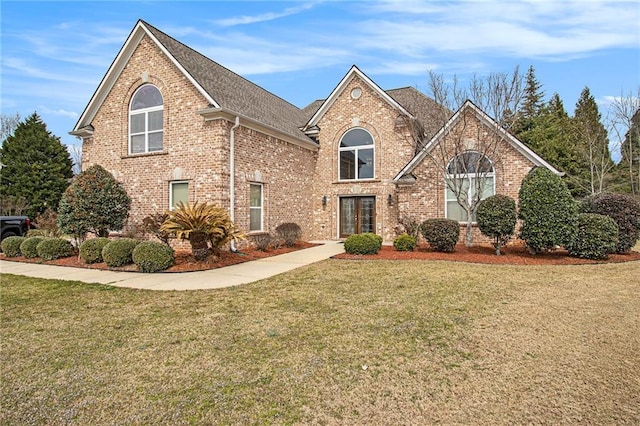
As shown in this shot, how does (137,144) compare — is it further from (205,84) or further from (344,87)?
(344,87)

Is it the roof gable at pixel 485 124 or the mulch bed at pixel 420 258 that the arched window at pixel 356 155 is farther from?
the mulch bed at pixel 420 258

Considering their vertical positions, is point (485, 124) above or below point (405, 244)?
above

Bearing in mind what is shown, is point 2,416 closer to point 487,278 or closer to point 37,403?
point 37,403

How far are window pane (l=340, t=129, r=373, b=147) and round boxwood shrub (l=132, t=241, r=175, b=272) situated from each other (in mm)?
10616

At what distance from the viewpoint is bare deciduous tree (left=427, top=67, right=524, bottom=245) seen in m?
12.6

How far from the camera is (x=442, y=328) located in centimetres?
471

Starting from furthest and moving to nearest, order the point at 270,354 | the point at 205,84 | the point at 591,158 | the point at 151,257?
the point at 591,158 → the point at 205,84 → the point at 151,257 → the point at 270,354

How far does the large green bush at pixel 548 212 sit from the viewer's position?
10320 mm

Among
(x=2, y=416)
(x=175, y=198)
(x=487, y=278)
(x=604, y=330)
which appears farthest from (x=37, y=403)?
(x=175, y=198)

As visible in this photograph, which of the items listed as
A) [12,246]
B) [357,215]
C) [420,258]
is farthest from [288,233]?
[12,246]

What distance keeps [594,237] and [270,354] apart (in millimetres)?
10421

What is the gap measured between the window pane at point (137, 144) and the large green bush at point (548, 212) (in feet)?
44.4

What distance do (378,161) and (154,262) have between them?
10986mm

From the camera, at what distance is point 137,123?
13914 millimetres
